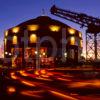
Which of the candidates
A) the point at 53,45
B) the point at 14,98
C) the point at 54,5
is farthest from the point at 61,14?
the point at 14,98

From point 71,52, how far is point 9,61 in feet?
80.6

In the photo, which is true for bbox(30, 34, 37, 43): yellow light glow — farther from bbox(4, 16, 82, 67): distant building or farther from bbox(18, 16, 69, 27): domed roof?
bbox(18, 16, 69, 27): domed roof

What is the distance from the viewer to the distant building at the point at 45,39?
81438 mm

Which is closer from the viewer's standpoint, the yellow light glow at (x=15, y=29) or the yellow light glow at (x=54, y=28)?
the yellow light glow at (x=54, y=28)

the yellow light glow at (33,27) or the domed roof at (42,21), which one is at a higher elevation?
the domed roof at (42,21)

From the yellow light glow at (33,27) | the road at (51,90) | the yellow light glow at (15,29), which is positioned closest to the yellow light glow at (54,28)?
the yellow light glow at (33,27)

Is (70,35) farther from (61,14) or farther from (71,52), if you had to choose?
(61,14)

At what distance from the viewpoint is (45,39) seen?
83688mm

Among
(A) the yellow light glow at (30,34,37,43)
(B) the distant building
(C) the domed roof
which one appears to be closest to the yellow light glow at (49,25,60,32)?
(B) the distant building

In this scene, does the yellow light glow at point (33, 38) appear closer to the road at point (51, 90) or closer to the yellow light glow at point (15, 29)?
the yellow light glow at point (15, 29)

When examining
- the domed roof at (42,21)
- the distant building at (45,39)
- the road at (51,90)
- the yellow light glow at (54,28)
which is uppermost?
the domed roof at (42,21)

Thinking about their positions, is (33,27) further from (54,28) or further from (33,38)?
(54,28)

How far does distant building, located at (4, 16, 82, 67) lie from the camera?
81438 millimetres

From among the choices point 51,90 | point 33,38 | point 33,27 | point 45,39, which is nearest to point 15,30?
point 33,27
